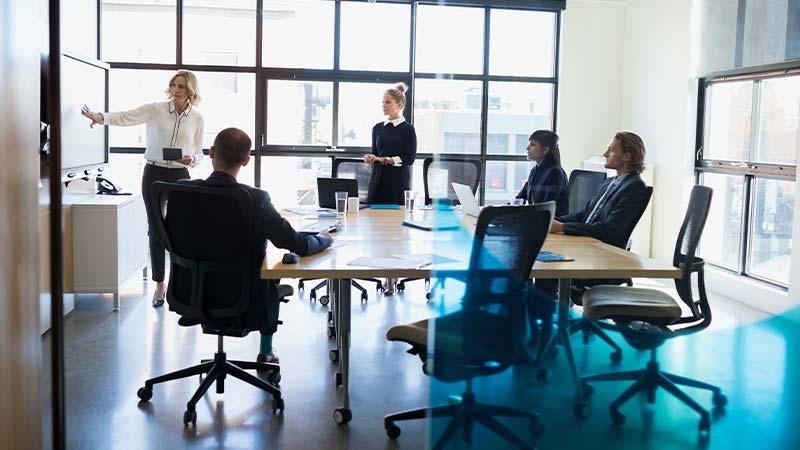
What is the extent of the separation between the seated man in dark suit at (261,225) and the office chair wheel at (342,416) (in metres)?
0.39

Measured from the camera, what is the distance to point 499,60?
5.04ft

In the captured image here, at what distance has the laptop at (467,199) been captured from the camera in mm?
1262

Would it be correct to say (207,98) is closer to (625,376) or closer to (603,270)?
(603,270)

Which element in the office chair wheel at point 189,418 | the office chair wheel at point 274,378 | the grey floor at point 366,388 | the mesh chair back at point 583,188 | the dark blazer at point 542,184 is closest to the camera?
the grey floor at point 366,388

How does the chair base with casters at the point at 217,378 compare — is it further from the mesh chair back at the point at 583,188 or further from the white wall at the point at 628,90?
the white wall at the point at 628,90

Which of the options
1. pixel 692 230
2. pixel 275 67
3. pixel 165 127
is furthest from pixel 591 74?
pixel 275 67

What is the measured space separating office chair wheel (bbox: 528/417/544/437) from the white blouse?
158 inches

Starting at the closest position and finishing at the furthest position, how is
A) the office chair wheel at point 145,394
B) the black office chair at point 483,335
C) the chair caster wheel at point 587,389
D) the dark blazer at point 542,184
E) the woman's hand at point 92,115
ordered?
the chair caster wheel at point 587,389 → the black office chair at point 483,335 → the dark blazer at point 542,184 → the office chair wheel at point 145,394 → the woman's hand at point 92,115

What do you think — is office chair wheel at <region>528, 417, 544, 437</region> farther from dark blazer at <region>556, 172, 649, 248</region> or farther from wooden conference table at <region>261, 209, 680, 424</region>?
dark blazer at <region>556, 172, 649, 248</region>

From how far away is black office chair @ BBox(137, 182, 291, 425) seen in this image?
262 centimetres

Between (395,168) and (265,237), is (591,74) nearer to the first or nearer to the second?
(265,237)

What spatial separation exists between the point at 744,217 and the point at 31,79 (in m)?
3.47

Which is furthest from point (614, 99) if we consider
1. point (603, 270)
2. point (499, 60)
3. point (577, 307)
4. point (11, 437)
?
point (11, 437)

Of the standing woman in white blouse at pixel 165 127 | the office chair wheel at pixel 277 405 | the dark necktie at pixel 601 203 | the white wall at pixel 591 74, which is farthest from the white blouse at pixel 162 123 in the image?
the dark necktie at pixel 601 203
